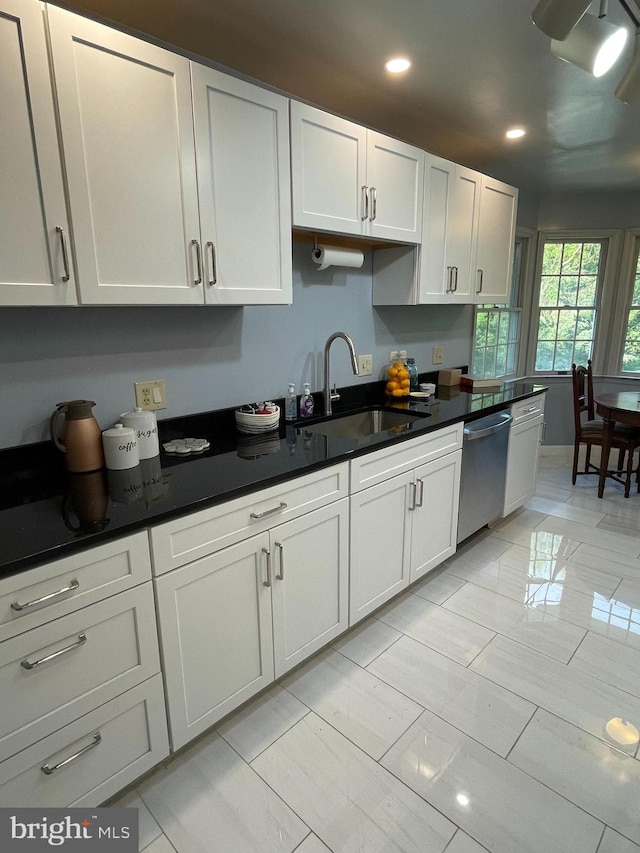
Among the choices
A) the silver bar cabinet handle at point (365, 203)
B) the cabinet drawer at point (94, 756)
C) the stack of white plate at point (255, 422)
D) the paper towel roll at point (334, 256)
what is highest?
the silver bar cabinet handle at point (365, 203)

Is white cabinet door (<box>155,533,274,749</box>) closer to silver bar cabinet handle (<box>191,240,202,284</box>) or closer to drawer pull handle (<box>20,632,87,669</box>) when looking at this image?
drawer pull handle (<box>20,632,87,669</box>)

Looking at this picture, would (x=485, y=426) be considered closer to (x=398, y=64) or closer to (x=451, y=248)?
(x=451, y=248)

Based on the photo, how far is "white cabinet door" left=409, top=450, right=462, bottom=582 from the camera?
7.39 feet

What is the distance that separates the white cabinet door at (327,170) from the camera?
72.5 inches

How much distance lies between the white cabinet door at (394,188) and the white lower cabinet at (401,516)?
1030 mm

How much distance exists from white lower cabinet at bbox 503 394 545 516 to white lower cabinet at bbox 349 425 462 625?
707 millimetres

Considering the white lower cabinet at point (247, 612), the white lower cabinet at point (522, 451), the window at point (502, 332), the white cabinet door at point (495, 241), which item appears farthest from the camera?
the window at point (502, 332)

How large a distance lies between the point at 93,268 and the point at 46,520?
0.72 meters

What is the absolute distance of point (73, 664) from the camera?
1.17m

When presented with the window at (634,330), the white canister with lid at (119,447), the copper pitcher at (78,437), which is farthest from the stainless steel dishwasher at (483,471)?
the window at (634,330)

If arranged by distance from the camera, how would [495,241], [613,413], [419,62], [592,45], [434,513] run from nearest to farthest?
1. [592,45]
2. [419,62]
3. [434,513]
4. [495,241]
5. [613,413]

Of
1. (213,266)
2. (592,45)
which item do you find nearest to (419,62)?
(592,45)

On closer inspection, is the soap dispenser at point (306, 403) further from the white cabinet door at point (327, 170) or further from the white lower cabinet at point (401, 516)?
the white cabinet door at point (327, 170)

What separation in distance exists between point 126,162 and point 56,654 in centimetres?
135
